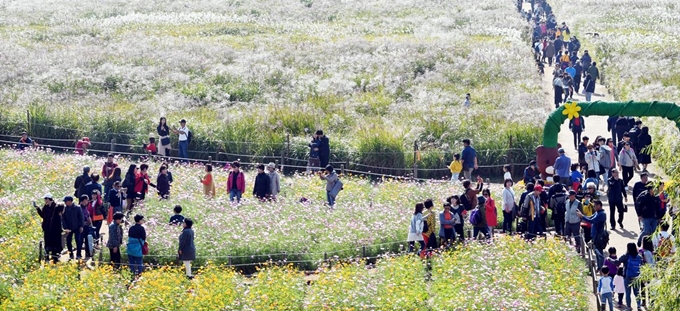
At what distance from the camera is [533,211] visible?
80.2ft

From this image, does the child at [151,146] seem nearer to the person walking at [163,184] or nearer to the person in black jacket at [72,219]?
the person walking at [163,184]

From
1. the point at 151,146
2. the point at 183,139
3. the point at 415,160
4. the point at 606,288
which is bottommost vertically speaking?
the point at 606,288

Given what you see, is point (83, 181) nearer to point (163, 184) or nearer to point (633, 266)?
point (163, 184)

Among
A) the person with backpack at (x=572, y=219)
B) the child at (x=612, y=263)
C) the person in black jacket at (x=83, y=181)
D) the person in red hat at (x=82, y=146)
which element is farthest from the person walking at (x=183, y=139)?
the child at (x=612, y=263)

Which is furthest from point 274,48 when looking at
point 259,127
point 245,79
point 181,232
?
point 181,232

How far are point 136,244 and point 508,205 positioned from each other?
26.2 ft

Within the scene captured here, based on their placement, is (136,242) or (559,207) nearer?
(136,242)

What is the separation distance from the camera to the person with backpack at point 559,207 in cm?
2458

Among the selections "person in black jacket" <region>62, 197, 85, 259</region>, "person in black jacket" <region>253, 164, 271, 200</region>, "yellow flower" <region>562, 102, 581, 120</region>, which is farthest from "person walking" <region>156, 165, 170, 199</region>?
"yellow flower" <region>562, 102, 581, 120</region>

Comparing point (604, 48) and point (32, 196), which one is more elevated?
point (604, 48)

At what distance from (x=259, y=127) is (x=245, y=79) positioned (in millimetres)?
11590

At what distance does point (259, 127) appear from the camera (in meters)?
36.9

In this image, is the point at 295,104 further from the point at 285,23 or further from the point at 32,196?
the point at 285,23

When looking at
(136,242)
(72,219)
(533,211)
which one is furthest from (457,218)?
(72,219)
